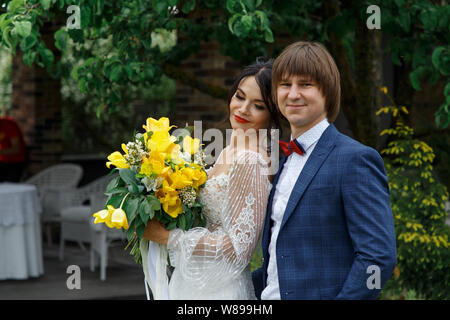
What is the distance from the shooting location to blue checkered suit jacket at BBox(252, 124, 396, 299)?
1930 mm

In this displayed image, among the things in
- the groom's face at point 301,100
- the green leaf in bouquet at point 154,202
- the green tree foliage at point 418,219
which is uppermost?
the groom's face at point 301,100

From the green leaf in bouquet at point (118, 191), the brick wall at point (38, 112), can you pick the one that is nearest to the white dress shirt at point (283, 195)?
the green leaf in bouquet at point (118, 191)

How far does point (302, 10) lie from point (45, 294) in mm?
3808

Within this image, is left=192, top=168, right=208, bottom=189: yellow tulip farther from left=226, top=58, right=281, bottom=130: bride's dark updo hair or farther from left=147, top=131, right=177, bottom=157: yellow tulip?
left=226, top=58, right=281, bottom=130: bride's dark updo hair

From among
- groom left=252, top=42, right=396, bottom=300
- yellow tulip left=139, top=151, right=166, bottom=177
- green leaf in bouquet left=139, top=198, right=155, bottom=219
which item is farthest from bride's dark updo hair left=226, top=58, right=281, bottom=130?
green leaf in bouquet left=139, top=198, right=155, bottom=219

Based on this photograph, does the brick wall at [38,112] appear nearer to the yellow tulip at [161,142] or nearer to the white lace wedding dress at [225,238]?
the white lace wedding dress at [225,238]

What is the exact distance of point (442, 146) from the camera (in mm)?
5316

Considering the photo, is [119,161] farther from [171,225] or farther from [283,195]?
[283,195]

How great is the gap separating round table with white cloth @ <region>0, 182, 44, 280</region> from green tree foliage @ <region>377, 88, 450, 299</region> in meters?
4.10

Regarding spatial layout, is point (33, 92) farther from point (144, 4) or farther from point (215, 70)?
point (144, 4)

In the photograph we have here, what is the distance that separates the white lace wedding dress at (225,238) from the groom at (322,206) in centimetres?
15

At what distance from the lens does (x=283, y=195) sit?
7.13 ft

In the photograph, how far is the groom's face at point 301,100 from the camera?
2074 mm

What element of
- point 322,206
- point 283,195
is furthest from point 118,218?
point 322,206
